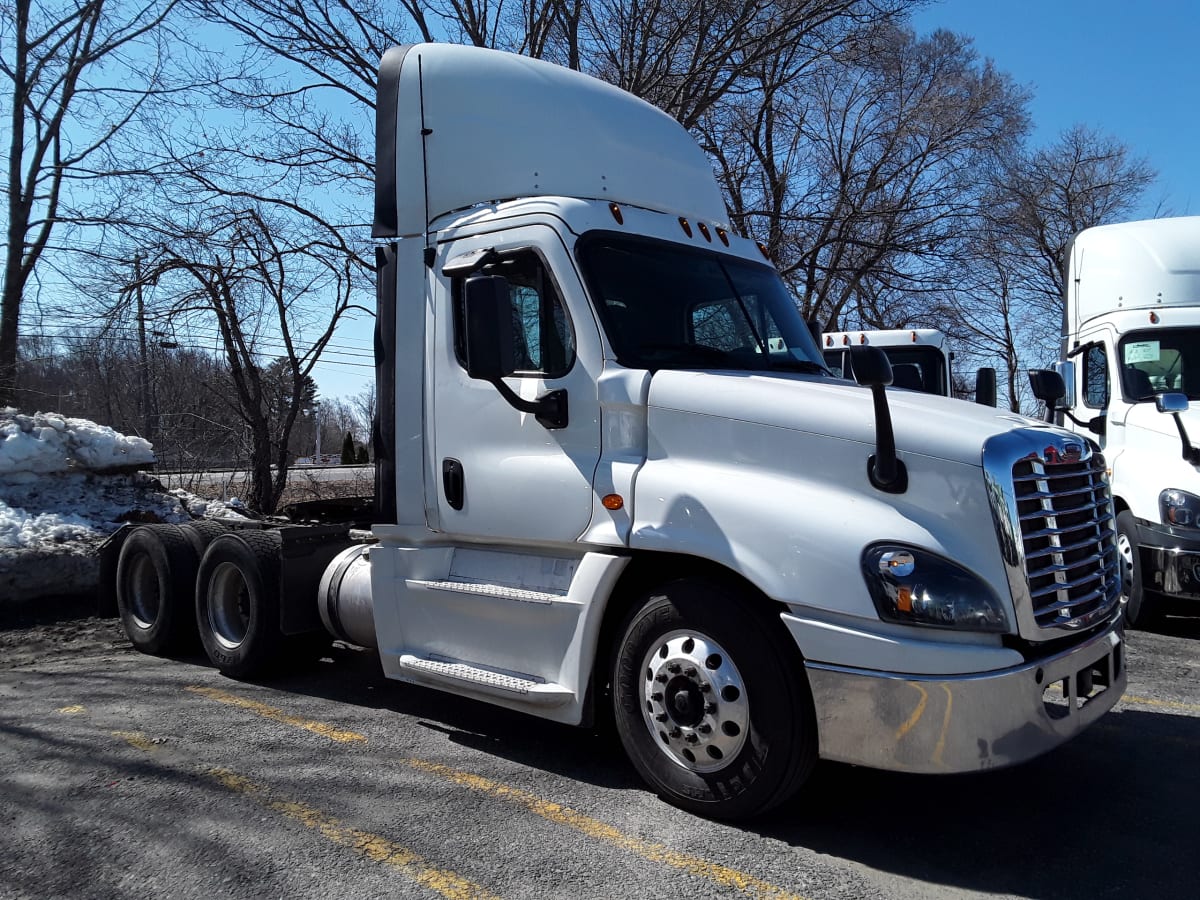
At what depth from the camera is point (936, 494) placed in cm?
348

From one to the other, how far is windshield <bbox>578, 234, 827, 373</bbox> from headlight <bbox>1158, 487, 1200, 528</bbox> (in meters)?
3.95

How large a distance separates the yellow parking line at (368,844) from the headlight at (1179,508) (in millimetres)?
6243

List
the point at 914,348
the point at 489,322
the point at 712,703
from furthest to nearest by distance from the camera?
the point at 914,348 → the point at 489,322 → the point at 712,703

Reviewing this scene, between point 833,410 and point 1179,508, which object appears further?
point 1179,508

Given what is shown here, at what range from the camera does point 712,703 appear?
3775mm

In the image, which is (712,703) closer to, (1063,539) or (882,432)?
(882,432)

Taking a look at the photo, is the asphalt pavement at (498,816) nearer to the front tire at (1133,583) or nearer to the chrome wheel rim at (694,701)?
the chrome wheel rim at (694,701)

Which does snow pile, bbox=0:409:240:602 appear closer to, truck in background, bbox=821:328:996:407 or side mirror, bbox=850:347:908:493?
side mirror, bbox=850:347:908:493

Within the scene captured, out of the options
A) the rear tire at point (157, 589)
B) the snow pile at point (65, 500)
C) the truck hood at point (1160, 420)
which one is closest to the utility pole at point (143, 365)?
the snow pile at point (65, 500)

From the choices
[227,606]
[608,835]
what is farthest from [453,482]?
[227,606]

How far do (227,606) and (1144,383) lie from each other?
25.4 feet

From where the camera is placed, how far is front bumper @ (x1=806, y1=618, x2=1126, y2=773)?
331 centimetres

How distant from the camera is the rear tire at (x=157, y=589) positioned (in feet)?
22.7

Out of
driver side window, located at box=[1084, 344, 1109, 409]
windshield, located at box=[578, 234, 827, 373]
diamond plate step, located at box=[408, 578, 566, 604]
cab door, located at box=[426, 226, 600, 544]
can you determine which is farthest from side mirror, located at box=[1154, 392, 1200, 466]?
diamond plate step, located at box=[408, 578, 566, 604]
